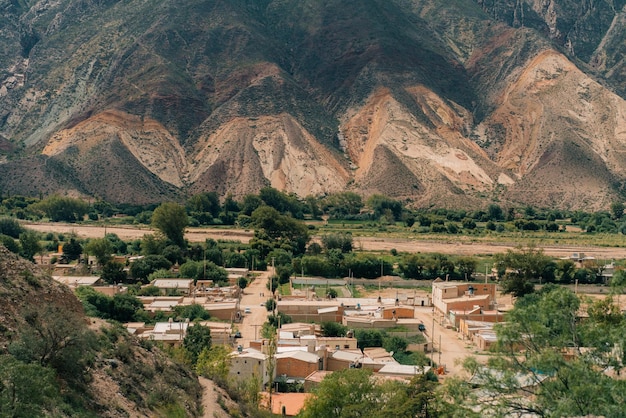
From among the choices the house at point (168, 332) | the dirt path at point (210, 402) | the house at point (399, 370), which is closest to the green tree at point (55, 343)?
the dirt path at point (210, 402)

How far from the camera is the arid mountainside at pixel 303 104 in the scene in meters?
126

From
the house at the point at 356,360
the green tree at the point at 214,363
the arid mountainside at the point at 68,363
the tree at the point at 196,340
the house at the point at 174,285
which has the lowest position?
the house at the point at 174,285

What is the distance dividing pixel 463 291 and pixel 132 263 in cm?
2460

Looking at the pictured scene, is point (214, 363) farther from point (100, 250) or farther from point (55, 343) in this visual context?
point (100, 250)

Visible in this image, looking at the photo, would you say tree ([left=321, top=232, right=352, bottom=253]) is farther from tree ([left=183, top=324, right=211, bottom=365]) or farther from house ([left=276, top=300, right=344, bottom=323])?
tree ([left=183, top=324, right=211, bottom=365])

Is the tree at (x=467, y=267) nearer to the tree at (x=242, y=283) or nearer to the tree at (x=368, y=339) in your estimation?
the tree at (x=242, y=283)

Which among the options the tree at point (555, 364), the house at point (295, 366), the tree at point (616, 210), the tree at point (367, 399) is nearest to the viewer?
the tree at point (555, 364)

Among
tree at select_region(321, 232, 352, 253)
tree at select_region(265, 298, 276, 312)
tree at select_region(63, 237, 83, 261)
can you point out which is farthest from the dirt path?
tree at select_region(321, 232, 352, 253)

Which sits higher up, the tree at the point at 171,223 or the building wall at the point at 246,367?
the building wall at the point at 246,367

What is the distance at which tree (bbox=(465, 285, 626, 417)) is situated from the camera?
13734mm

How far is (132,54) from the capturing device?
149750 mm

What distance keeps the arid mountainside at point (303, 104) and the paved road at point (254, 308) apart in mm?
56556

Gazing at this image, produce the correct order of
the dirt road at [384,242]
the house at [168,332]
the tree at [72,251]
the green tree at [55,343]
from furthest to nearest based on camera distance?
1. the dirt road at [384,242]
2. the tree at [72,251]
3. the house at [168,332]
4. the green tree at [55,343]

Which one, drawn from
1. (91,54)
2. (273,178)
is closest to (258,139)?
(273,178)
